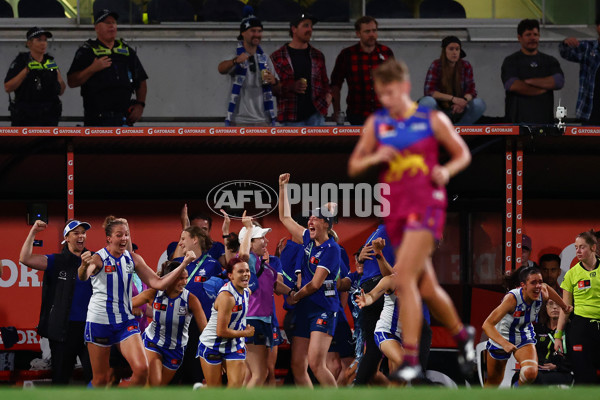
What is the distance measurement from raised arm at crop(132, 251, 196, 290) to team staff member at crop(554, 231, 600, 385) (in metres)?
3.78

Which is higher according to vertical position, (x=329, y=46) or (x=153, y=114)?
(x=329, y=46)

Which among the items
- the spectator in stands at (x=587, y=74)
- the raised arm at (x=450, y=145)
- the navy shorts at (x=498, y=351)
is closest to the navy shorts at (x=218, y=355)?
the navy shorts at (x=498, y=351)

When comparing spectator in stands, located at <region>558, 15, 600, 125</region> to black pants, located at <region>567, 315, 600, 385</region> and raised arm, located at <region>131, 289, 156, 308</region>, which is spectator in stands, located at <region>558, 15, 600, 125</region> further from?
raised arm, located at <region>131, 289, 156, 308</region>

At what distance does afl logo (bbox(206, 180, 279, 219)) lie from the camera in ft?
37.4

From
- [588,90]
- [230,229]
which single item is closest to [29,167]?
[230,229]

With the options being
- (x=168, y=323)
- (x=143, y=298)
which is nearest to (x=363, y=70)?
(x=143, y=298)

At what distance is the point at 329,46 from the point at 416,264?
9021mm

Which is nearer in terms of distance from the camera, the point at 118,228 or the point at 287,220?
the point at 118,228

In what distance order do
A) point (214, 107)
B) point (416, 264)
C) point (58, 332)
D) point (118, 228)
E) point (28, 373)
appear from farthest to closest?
point (214, 107) → point (28, 373) → point (58, 332) → point (118, 228) → point (416, 264)

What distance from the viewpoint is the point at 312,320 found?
9805 millimetres

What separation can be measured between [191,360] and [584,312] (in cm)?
389

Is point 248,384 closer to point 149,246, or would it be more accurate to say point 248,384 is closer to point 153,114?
point 149,246

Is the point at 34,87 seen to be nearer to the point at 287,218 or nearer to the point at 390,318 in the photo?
the point at 287,218

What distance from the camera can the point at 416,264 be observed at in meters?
5.62
